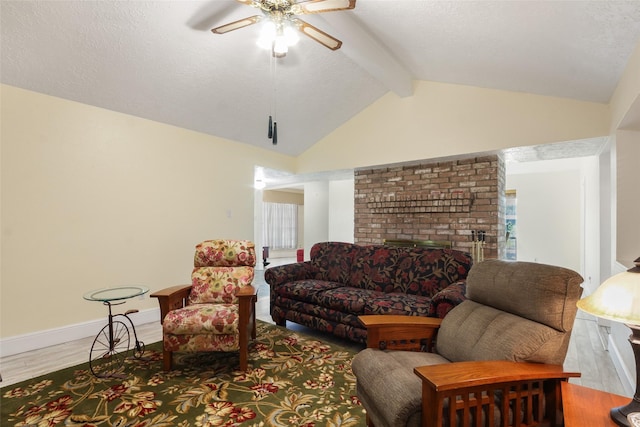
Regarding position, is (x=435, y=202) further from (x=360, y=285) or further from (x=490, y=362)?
(x=490, y=362)

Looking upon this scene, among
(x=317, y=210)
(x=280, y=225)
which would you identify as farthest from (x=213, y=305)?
(x=280, y=225)

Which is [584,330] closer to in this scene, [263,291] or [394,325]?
[394,325]

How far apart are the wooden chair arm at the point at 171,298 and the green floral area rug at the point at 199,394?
433 millimetres

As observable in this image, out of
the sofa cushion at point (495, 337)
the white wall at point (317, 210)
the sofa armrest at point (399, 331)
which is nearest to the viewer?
the sofa cushion at point (495, 337)

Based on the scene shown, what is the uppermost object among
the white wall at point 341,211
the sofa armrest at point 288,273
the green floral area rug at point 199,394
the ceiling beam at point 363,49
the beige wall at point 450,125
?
the ceiling beam at point 363,49

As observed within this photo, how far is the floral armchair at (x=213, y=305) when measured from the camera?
94.0 inches

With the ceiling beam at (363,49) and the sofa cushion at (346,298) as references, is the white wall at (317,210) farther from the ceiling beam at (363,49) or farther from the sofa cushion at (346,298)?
the sofa cushion at (346,298)

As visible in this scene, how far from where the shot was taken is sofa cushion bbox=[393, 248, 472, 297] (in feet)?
9.34

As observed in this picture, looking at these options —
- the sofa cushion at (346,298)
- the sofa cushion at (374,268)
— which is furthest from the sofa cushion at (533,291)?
the sofa cushion at (374,268)

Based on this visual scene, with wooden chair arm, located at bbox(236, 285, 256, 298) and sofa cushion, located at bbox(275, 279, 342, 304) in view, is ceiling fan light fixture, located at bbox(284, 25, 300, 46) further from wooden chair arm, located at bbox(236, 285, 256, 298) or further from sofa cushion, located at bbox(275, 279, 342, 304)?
sofa cushion, located at bbox(275, 279, 342, 304)

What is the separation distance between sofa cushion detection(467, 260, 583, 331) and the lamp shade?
25cm

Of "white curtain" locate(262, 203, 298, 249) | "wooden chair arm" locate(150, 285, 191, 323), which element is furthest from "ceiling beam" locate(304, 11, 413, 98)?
"white curtain" locate(262, 203, 298, 249)

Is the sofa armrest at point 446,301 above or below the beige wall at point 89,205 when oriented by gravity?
below

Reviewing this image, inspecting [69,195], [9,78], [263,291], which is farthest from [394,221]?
[9,78]
